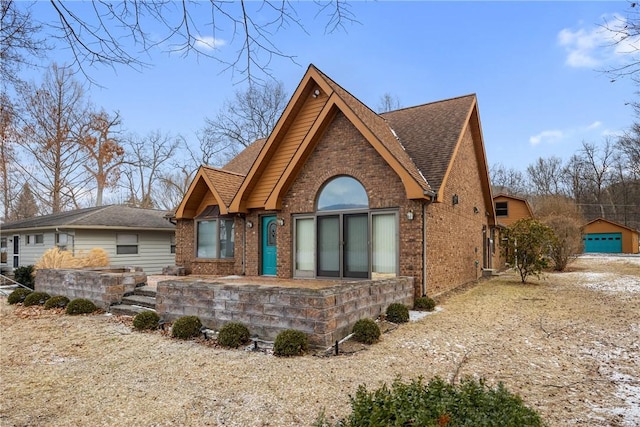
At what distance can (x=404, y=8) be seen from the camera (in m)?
4.07

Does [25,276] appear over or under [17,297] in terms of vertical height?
over

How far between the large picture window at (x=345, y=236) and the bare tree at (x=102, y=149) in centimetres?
2235

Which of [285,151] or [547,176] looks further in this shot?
[547,176]

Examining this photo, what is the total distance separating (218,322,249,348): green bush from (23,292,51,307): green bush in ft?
24.3

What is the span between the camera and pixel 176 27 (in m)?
3.35

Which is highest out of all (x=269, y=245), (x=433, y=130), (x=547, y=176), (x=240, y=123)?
(x=240, y=123)

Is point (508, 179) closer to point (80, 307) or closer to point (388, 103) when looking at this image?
point (388, 103)

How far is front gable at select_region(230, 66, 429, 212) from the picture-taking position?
9.80 m

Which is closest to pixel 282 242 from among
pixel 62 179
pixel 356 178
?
pixel 356 178

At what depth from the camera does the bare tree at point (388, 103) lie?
1286 inches

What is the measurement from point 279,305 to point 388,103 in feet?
97.3

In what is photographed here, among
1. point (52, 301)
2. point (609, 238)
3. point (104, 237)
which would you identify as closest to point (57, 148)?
point (104, 237)

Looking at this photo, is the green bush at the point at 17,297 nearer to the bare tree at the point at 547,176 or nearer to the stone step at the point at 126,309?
the stone step at the point at 126,309

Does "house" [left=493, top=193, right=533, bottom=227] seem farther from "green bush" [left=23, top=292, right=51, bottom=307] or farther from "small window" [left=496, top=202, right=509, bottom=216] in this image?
"green bush" [left=23, top=292, right=51, bottom=307]
